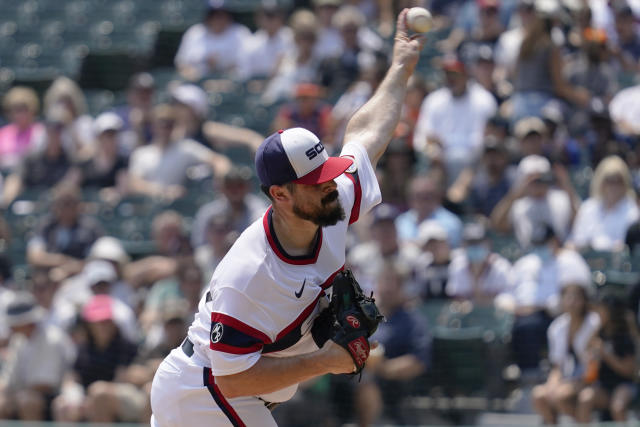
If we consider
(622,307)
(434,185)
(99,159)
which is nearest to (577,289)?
(622,307)

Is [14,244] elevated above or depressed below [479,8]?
below

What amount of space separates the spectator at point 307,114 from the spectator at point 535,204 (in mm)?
1647

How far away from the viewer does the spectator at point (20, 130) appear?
32.2 ft

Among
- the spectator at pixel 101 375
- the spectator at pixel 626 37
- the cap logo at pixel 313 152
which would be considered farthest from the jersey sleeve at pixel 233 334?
the spectator at pixel 626 37

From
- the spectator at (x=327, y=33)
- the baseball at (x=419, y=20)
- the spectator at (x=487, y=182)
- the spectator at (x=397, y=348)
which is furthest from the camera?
the spectator at (x=327, y=33)

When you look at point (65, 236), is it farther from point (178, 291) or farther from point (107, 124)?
point (178, 291)

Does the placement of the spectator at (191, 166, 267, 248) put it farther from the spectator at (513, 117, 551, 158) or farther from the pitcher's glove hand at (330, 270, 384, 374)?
the pitcher's glove hand at (330, 270, 384, 374)

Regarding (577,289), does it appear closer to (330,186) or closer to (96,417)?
(96,417)

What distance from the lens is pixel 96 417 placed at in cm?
700

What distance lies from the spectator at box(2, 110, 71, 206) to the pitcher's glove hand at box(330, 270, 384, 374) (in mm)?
6299

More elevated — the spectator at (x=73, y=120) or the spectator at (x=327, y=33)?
the spectator at (x=327, y=33)

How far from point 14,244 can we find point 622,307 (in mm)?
4936

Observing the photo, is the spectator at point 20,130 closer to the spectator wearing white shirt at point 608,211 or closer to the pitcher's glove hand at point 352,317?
the spectator wearing white shirt at point 608,211

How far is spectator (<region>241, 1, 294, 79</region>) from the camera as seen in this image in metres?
10.1
